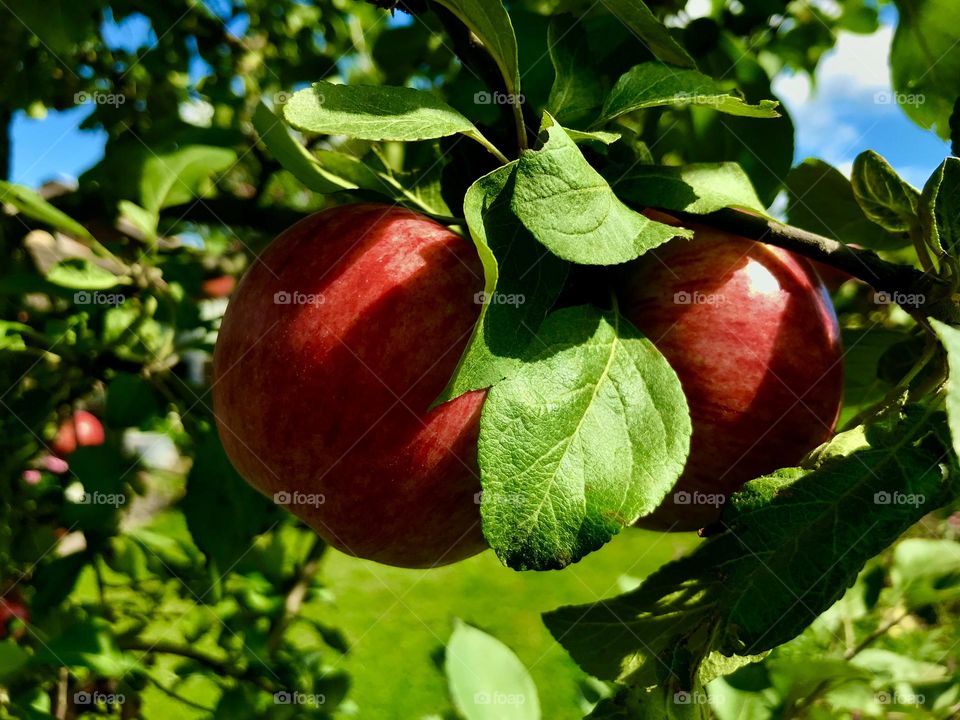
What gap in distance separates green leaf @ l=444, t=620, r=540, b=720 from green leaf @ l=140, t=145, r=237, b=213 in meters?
0.60

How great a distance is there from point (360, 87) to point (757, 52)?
3.34 ft

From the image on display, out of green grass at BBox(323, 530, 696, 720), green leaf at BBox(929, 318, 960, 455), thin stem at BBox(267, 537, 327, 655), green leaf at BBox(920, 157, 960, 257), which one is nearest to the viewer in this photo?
green leaf at BBox(929, 318, 960, 455)

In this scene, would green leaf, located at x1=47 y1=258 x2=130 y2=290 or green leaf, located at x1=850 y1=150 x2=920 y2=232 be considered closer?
green leaf, located at x1=850 y1=150 x2=920 y2=232

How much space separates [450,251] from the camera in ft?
2.07

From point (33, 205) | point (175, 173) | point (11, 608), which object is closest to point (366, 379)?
point (33, 205)

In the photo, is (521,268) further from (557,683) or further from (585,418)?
(557,683)

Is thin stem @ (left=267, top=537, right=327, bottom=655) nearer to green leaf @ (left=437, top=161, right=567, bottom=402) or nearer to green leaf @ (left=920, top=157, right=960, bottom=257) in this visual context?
green leaf @ (left=437, top=161, right=567, bottom=402)

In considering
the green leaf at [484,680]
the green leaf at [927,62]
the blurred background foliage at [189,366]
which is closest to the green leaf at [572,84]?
the blurred background foliage at [189,366]

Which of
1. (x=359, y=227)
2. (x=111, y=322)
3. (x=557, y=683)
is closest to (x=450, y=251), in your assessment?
(x=359, y=227)

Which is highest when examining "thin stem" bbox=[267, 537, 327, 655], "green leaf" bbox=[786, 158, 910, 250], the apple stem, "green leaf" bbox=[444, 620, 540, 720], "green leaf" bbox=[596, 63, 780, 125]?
"green leaf" bbox=[596, 63, 780, 125]

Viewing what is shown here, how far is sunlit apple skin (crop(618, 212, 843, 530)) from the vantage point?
0.64 metres

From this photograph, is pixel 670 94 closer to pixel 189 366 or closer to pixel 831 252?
pixel 831 252

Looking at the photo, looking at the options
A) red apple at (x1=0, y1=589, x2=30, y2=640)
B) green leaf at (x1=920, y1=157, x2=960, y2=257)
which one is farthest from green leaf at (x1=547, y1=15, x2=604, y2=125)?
red apple at (x1=0, y1=589, x2=30, y2=640)

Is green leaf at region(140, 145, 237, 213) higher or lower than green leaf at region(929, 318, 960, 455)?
higher
